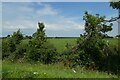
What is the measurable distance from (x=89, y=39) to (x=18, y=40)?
18.8 ft

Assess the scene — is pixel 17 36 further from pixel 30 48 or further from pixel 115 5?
pixel 115 5

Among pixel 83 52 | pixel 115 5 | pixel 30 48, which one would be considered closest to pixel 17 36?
pixel 30 48

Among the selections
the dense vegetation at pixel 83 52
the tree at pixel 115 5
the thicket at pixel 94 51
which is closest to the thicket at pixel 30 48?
the dense vegetation at pixel 83 52

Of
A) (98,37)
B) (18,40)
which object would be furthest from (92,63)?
(18,40)

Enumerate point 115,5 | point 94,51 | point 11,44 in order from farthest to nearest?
point 11,44
point 115,5
point 94,51

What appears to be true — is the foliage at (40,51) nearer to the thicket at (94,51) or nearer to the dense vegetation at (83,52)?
the dense vegetation at (83,52)

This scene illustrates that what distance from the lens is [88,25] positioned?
22.2 metres

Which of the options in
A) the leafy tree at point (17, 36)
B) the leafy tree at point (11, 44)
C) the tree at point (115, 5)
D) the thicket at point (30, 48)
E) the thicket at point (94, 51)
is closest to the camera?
the thicket at point (94, 51)

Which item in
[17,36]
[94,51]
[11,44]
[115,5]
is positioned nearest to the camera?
[94,51]

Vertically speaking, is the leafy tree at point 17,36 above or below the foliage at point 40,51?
above

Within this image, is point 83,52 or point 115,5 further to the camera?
point 115,5

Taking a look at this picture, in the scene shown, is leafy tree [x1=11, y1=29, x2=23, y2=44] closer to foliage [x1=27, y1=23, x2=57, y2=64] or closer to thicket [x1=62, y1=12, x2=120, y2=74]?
foliage [x1=27, y1=23, x2=57, y2=64]

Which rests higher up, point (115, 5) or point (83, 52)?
point (115, 5)

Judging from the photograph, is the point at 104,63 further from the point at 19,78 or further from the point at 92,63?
the point at 19,78
